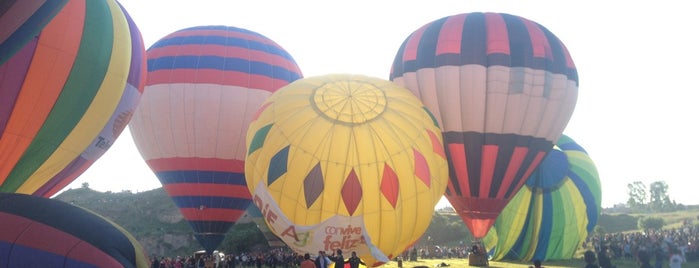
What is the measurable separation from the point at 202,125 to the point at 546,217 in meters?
12.4

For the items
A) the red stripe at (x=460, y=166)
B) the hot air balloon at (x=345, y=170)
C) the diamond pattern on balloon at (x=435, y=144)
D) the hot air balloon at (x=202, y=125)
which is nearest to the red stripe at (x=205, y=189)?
the hot air balloon at (x=202, y=125)

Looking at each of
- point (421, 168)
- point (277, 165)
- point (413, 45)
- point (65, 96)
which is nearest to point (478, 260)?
point (421, 168)

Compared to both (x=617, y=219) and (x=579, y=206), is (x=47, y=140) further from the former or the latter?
(x=617, y=219)

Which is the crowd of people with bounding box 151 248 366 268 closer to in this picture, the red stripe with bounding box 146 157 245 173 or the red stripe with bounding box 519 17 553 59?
the red stripe with bounding box 146 157 245 173

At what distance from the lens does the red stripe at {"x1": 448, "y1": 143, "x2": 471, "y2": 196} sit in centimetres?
1534

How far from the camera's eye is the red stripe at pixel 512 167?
610 inches

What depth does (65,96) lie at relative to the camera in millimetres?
11211

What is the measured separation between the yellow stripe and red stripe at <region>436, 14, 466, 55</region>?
8494 millimetres

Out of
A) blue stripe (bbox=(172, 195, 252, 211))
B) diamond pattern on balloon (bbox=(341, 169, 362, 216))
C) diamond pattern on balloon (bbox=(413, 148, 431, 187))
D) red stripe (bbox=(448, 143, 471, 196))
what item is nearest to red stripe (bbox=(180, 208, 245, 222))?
blue stripe (bbox=(172, 195, 252, 211))

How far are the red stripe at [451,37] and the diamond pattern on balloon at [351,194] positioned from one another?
18.7ft

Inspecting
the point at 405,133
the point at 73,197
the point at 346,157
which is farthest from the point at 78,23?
the point at 73,197

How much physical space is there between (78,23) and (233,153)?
288 inches

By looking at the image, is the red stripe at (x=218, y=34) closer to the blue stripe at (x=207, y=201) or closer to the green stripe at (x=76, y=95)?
the blue stripe at (x=207, y=201)

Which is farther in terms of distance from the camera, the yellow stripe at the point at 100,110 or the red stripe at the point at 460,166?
the red stripe at the point at 460,166
